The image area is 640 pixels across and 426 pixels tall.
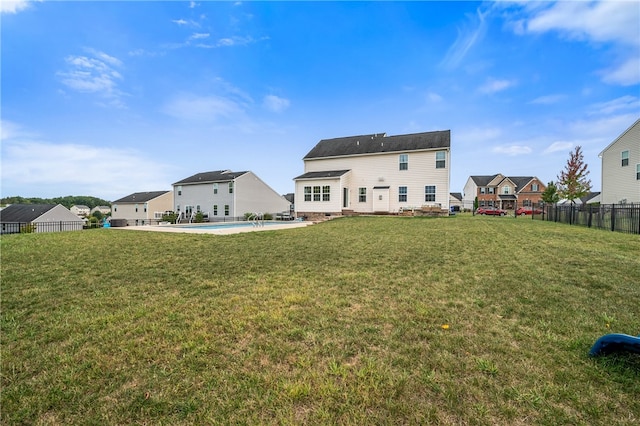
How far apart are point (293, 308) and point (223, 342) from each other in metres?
1.08

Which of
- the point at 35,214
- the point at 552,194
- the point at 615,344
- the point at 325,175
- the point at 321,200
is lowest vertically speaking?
the point at 615,344

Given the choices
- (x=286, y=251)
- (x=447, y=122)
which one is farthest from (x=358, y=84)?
(x=286, y=251)

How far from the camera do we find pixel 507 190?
50.6m

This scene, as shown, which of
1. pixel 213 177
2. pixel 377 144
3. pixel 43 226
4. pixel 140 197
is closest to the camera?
pixel 377 144

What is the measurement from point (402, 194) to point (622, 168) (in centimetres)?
1653

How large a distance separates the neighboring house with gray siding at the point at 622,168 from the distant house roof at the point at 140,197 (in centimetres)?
5525

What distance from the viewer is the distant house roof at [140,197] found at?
145 ft

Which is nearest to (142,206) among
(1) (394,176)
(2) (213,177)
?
(2) (213,177)

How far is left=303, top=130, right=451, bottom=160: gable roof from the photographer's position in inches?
832

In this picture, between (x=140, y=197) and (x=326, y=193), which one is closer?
(x=326, y=193)

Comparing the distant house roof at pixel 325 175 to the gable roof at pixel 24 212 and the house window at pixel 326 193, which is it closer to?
the house window at pixel 326 193

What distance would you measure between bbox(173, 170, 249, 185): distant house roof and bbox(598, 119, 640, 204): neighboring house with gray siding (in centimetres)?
3443

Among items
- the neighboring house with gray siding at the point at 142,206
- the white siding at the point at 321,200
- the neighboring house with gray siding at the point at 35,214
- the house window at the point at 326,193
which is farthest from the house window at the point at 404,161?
the neighboring house with gray siding at the point at 35,214

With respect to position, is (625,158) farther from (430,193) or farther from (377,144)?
(377,144)
